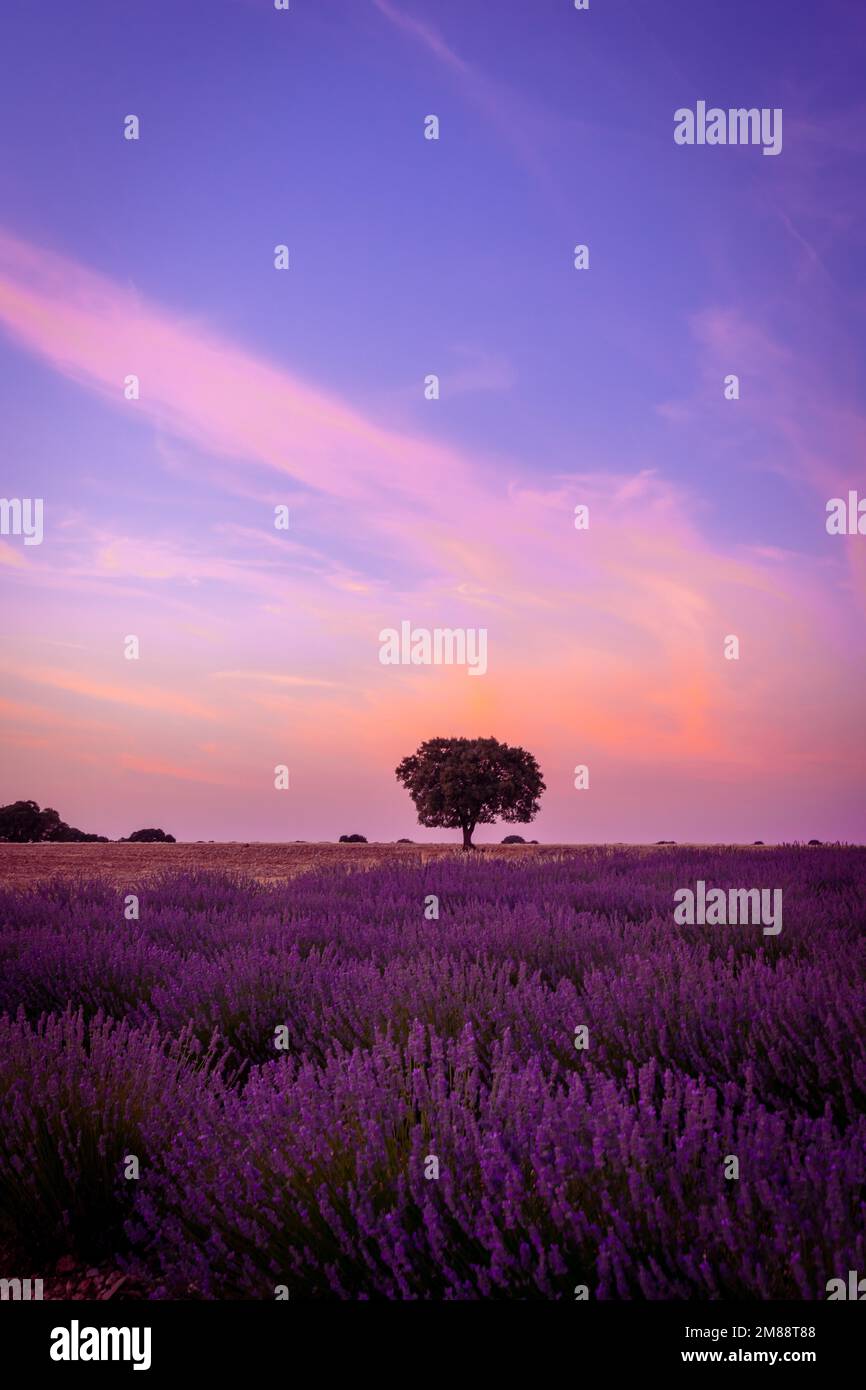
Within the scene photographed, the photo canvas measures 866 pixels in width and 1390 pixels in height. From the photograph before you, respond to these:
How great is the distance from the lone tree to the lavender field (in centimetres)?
2059

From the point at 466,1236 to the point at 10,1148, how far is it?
1.56 m

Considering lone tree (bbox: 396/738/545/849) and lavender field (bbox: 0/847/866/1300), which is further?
lone tree (bbox: 396/738/545/849)

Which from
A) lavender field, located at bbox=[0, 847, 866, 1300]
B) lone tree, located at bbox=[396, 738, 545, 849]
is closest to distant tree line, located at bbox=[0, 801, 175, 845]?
lone tree, located at bbox=[396, 738, 545, 849]

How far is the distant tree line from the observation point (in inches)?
1008

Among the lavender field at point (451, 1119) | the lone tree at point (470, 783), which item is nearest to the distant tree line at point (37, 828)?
the lone tree at point (470, 783)

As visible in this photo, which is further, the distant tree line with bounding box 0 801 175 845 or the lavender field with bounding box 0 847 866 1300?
the distant tree line with bounding box 0 801 175 845

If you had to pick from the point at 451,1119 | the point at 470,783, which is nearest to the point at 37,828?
the point at 470,783

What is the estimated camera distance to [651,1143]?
217 cm

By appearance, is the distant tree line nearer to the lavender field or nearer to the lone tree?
the lone tree

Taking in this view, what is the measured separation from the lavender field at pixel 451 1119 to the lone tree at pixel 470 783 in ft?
67.6

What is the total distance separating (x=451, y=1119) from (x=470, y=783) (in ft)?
77.6

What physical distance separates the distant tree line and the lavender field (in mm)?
21867

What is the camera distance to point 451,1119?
2473 mm

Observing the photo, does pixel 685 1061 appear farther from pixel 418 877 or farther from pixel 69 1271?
pixel 418 877
